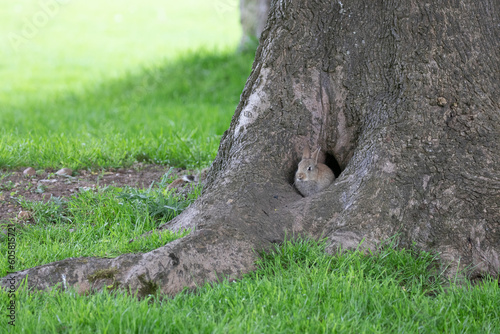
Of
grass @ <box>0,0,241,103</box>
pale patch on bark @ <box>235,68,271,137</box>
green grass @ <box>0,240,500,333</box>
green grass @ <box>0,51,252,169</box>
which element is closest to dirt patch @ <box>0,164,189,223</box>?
green grass @ <box>0,51,252,169</box>

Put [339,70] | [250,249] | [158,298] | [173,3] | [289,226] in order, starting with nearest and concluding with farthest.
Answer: [158,298] → [250,249] → [289,226] → [339,70] → [173,3]

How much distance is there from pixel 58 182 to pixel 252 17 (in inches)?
287

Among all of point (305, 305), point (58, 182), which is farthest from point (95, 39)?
point (305, 305)

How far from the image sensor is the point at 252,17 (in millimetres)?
11352

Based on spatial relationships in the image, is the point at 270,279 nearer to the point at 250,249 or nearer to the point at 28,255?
the point at 250,249

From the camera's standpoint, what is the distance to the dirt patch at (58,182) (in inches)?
181

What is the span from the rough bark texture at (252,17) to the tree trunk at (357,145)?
7007 millimetres

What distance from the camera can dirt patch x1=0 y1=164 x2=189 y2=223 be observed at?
4.60 meters

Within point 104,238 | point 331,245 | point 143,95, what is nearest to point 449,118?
point 331,245

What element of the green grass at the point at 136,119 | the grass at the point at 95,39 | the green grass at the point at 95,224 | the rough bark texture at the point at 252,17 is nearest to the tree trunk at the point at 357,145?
the green grass at the point at 95,224

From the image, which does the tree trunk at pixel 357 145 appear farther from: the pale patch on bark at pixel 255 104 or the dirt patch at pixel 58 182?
the dirt patch at pixel 58 182

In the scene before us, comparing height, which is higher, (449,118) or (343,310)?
(449,118)

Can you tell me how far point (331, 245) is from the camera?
3.42 metres

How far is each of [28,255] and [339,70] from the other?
8.28 feet
